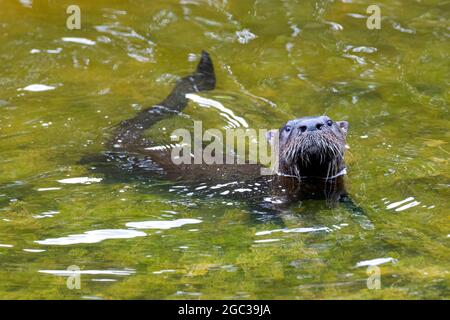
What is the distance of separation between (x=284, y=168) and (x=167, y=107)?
2.03 m

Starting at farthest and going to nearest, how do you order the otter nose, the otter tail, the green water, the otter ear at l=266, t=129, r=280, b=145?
the otter tail → the otter ear at l=266, t=129, r=280, b=145 → the otter nose → the green water

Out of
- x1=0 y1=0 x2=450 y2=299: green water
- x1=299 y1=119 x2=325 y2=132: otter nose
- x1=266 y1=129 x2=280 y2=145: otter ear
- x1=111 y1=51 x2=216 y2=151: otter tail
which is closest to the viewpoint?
x1=0 y1=0 x2=450 y2=299: green water

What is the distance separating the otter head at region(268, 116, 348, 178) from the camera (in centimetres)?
567

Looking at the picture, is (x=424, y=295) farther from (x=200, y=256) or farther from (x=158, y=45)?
(x=158, y=45)

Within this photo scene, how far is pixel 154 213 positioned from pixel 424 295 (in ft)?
7.09

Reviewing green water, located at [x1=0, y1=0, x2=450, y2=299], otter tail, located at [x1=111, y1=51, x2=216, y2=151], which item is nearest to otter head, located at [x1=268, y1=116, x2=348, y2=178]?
green water, located at [x1=0, y1=0, x2=450, y2=299]

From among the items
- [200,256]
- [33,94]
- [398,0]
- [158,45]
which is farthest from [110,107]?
[398,0]

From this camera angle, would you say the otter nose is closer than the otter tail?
Yes

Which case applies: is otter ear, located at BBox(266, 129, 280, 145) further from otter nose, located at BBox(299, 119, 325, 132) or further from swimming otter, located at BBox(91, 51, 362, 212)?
otter nose, located at BBox(299, 119, 325, 132)

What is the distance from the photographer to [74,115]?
Answer: 756 cm

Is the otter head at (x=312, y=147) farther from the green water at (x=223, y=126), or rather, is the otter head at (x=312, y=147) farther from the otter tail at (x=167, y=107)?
the otter tail at (x=167, y=107)

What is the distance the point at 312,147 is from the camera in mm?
5695

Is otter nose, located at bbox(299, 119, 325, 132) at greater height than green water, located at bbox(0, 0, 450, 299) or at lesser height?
greater

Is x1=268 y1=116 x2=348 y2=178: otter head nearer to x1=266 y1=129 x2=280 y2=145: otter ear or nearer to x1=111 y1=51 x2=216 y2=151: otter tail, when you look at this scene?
x1=266 y1=129 x2=280 y2=145: otter ear
